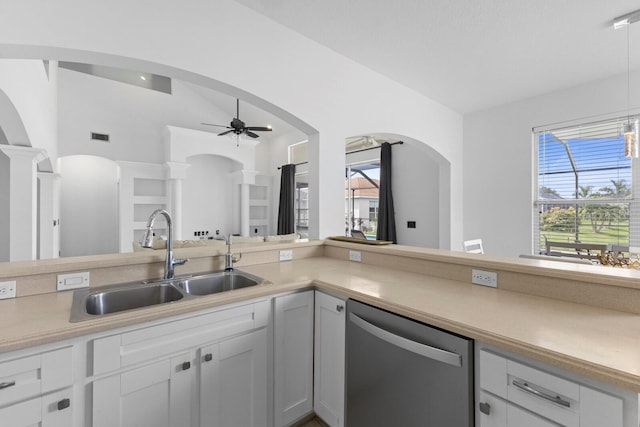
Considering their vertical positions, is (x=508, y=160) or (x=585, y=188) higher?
(x=508, y=160)

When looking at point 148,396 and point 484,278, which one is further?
point 484,278

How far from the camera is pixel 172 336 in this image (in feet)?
4.30

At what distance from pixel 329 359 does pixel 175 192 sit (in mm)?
5707

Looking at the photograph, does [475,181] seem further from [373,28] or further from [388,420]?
[388,420]

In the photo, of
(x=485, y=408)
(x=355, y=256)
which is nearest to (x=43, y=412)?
(x=485, y=408)

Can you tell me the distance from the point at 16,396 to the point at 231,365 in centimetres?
76

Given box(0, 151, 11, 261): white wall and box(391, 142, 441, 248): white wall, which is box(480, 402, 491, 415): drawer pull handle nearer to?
box(391, 142, 441, 248): white wall

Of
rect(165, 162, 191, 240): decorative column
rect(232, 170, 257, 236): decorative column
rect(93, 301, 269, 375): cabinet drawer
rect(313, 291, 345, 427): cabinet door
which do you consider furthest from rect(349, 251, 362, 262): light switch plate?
rect(232, 170, 257, 236): decorative column

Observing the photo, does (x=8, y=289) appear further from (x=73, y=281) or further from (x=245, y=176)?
(x=245, y=176)

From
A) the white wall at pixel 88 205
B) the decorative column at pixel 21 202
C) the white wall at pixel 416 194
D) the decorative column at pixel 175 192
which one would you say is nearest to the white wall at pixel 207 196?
the decorative column at pixel 175 192

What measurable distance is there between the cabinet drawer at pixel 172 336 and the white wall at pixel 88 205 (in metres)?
6.23

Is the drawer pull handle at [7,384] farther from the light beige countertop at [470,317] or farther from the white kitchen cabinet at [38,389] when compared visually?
the light beige countertop at [470,317]

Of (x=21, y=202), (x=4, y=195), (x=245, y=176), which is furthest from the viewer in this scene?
(x=245, y=176)

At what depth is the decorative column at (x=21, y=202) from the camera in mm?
3240
